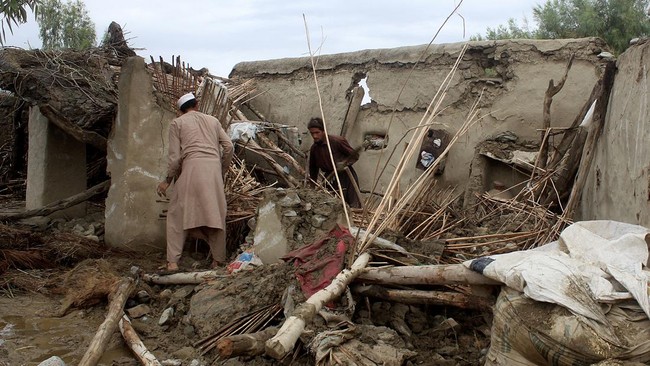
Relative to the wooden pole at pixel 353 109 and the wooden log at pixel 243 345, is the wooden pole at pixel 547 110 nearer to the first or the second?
the wooden pole at pixel 353 109

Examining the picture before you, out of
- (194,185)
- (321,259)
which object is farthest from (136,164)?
(321,259)

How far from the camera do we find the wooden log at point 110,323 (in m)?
3.61

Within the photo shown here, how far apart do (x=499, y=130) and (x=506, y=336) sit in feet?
14.1

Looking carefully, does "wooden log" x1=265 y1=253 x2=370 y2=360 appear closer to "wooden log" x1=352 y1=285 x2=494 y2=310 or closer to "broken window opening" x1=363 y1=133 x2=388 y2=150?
"wooden log" x1=352 y1=285 x2=494 y2=310

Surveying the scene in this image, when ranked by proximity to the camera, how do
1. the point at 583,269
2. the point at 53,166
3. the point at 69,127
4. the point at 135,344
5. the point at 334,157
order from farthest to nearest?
the point at 53,166 → the point at 334,157 → the point at 69,127 → the point at 135,344 → the point at 583,269

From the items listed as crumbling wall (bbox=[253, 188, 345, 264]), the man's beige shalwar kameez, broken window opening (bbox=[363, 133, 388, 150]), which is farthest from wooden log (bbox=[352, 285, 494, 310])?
broken window opening (bbox=[363, 133, 388, 150])

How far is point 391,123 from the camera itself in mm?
6875

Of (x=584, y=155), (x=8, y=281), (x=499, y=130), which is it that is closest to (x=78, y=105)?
(x=8, y=281)

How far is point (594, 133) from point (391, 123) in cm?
219

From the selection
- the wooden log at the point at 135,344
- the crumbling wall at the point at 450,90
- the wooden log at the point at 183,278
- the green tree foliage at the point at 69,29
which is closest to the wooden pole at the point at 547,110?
the crumbling wall at the point at 450,90

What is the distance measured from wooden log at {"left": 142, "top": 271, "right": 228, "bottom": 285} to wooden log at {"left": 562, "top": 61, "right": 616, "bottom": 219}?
297cm

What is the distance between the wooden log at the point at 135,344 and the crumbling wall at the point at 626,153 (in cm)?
306

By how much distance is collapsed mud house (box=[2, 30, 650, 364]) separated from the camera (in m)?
4.88

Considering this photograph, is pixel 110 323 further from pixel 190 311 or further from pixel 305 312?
pixel 305 312
